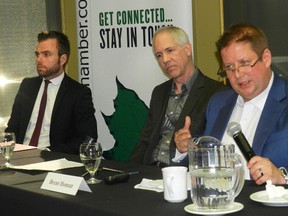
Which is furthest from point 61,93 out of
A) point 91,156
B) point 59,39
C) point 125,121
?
point 91,156

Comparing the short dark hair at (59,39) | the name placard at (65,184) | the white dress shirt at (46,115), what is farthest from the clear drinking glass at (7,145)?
the short dark hair at (59,39)

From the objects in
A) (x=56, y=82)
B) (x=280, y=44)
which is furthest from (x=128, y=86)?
(x=280, y=44)

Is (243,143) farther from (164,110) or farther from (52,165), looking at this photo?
(164,110)

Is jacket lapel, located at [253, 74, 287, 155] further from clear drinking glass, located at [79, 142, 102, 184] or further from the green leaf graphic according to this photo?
the green leaf graphic

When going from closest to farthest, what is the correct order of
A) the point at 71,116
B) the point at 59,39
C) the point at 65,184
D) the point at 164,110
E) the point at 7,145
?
1. the point at 65,184
2. the point at 7,145
3. the point at 164,110
4. the point at 71,116
5. the point at 59,39

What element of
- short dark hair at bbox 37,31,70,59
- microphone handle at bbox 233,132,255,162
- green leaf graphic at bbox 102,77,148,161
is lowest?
green leaf graphic at bbox 102,77,148,161

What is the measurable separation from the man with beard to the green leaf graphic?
19.7 inches

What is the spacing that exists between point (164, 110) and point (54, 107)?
97 cm

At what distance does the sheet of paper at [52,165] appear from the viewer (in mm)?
2619

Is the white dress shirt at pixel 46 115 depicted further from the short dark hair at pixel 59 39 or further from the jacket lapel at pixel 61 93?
the short dark hair at pixel 59 39

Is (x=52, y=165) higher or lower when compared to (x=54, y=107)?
lower

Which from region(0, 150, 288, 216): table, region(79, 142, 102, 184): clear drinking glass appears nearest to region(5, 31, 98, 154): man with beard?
region(0, 150, 288, 216): table

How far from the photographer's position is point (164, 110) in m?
3.37

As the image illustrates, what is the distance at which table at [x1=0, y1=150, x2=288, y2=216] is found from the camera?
1.72 meters
